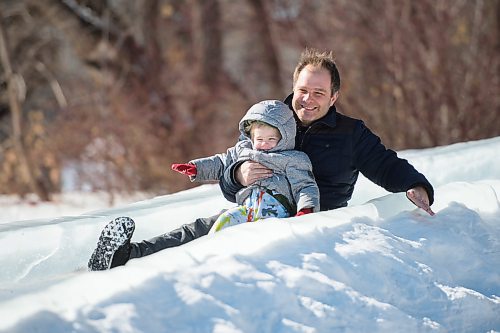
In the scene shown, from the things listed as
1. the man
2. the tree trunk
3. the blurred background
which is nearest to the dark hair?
the man

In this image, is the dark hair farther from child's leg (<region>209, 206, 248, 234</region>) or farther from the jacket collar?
child's leg (<region>209, 206, 248, 234</region>)

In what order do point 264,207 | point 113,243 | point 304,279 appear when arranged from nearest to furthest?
1. point 304,279
2. point 113,243
3. point 264,207

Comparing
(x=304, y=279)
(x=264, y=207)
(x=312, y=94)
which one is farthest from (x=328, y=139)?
(x=304, y=279)

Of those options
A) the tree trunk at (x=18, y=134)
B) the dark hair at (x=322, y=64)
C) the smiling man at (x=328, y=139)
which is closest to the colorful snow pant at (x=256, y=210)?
the smiling man at (x=328, y=139)

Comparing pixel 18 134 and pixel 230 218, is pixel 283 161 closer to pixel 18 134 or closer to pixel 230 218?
pixel 230 218

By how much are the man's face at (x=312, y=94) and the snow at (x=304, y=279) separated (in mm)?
450

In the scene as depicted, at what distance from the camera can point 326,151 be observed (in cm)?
300

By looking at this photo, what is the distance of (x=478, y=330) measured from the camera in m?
2.25

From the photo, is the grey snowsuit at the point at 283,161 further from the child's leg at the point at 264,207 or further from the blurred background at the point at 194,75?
the blurred background at the point at 194,75

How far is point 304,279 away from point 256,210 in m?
0.84

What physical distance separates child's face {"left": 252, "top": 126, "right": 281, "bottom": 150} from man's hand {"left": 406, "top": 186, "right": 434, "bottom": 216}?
50cm

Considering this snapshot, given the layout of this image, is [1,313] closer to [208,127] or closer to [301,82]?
[301,82]

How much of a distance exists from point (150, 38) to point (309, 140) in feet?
29.1

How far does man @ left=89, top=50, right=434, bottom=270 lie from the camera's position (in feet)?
9.52
